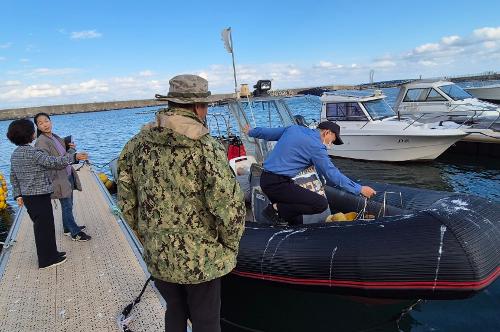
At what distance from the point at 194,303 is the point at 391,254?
6.34 feet

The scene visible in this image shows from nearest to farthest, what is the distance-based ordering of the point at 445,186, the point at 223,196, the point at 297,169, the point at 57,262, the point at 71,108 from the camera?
the point at 223,196 → the point at 297,169 → the point at 57,262 → the point at 445,186 → the point at 71,108

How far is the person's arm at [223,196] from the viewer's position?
1.76 metres

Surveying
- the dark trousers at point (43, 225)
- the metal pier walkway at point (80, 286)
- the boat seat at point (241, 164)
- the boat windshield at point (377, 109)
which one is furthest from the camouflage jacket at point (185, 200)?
the boat windshield at point (377, 109)

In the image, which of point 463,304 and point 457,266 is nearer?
point 457,266

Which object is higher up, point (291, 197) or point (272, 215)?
point (291, 197)

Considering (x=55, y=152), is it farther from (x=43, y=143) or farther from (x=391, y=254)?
(x=391, y=254)

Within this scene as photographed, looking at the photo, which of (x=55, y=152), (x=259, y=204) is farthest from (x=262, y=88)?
(x=55, y=152)

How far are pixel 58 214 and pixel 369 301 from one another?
5.03 metres

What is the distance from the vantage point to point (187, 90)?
1.80m

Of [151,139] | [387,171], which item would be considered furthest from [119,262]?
[387,171]

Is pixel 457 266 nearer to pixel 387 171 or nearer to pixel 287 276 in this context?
pixel 287 276

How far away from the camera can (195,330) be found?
2.06 meters

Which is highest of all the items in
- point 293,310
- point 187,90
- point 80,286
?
point 187,90

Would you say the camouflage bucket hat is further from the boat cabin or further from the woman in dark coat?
the boat cabin
